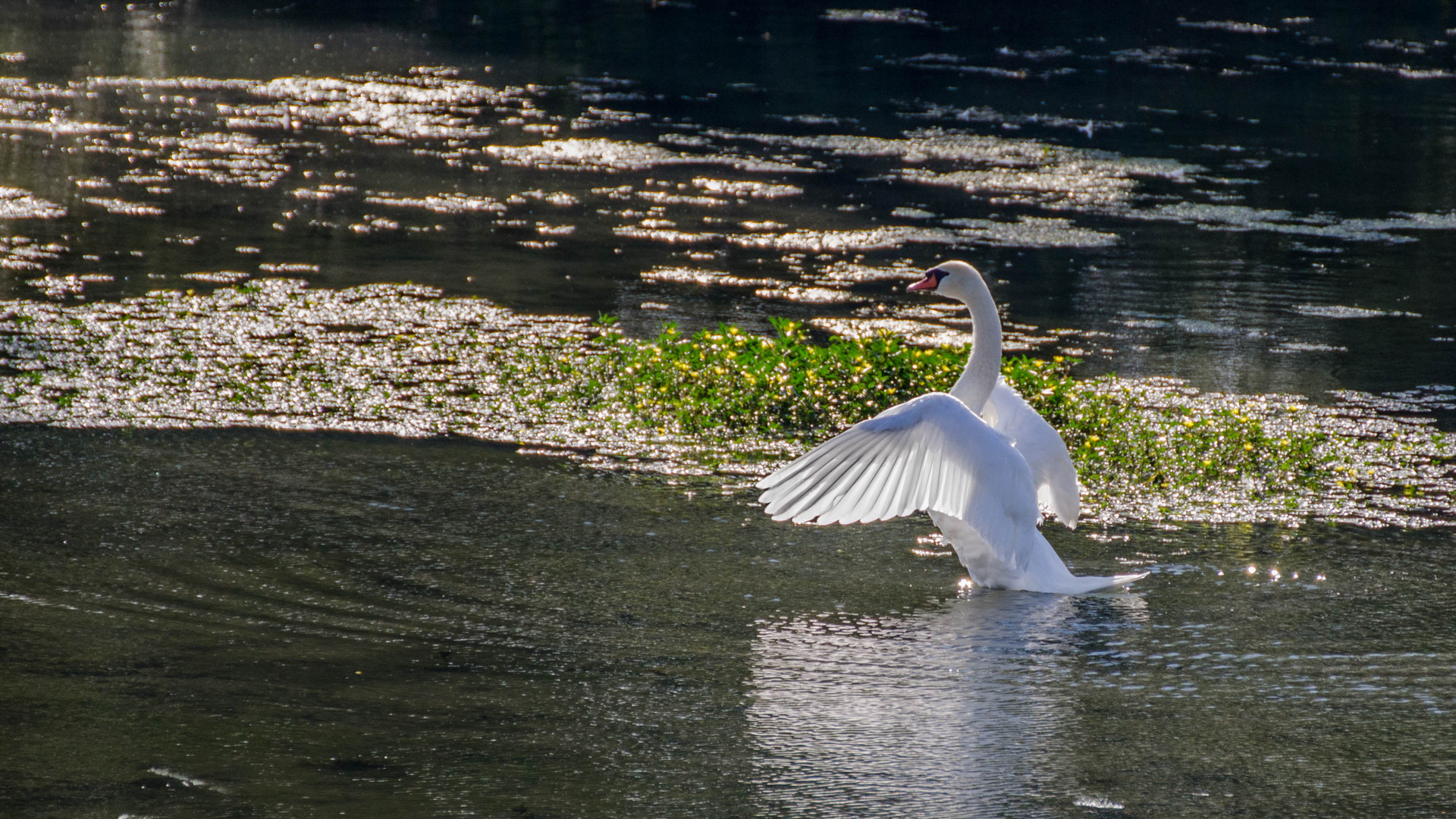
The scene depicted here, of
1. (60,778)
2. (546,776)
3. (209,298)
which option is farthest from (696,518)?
(209,298)

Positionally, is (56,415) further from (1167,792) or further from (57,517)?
(1167,792)

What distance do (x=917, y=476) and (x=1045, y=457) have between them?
2.81 feet

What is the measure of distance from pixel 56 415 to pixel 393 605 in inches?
125

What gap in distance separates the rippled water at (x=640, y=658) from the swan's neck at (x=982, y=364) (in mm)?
715

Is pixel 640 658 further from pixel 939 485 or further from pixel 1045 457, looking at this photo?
pixel 1045 457

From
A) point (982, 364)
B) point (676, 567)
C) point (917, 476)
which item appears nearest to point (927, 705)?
point (917, 476)

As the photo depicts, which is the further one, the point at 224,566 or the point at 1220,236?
the point at 1220,236

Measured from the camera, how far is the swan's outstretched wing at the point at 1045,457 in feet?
22.0

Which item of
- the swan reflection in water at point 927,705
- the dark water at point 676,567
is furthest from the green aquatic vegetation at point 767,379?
the swan reflection in water at point 927,705

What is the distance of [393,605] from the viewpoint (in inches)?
236

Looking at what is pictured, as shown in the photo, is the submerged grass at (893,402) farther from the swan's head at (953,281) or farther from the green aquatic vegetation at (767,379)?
the swan's head at (953,281)

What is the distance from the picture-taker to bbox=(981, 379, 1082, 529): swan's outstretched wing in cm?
671

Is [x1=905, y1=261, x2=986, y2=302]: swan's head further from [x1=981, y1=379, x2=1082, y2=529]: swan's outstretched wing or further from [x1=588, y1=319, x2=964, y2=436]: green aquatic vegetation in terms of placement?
[x1=588, y1=319, x2=964, y2=436]: green aquatic vegetation

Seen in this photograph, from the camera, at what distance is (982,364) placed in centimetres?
685
